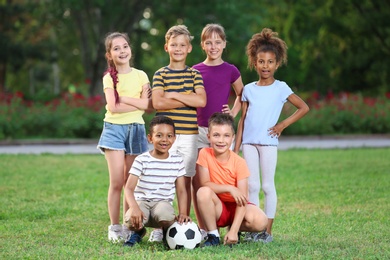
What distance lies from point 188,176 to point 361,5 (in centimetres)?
3101

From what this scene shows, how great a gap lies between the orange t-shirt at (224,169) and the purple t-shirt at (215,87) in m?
0.52

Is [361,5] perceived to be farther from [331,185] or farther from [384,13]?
[331,185]

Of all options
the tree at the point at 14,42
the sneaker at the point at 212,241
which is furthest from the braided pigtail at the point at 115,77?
the tree at the point at 14,42

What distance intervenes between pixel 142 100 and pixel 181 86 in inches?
15.9

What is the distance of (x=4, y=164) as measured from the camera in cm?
1430

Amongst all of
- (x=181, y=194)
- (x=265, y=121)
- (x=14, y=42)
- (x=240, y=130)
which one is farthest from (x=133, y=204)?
(x=14, y=42)

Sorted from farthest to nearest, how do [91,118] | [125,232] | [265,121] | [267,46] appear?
[91,118], [267,46], [265,121], [125,232]

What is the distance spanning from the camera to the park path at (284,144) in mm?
17828

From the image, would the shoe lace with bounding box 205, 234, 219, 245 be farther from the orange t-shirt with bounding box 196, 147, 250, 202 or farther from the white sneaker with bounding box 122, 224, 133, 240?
the white sneaker with bounding box 122, 224, 133, 240

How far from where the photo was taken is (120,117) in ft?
23.2

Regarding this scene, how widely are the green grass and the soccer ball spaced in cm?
13

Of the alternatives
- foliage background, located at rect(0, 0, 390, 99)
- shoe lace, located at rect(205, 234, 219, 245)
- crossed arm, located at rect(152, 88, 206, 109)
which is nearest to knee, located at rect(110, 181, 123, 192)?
crossed arm, located at rect(152, 88, 206, 109)

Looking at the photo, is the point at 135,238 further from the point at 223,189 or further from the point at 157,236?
the point at 223,189

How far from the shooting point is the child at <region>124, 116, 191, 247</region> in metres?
6.56
